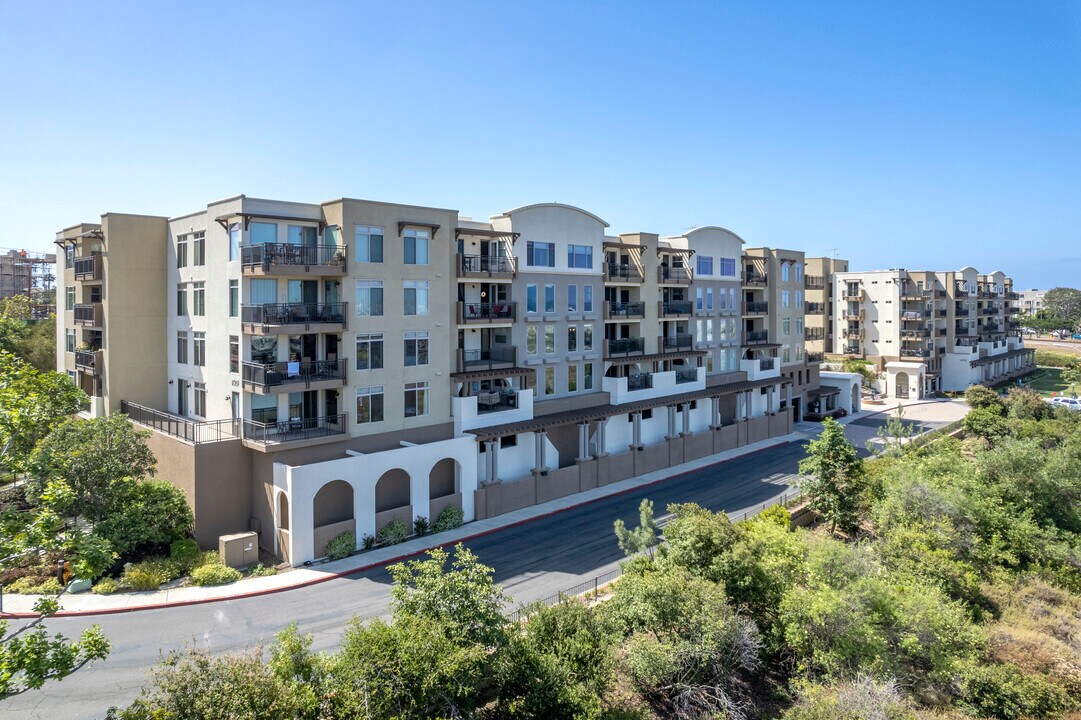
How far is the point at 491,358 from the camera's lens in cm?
3591

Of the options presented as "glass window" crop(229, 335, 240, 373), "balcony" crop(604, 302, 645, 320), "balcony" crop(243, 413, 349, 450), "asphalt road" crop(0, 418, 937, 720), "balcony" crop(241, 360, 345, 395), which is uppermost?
"balcony" crop(604, 302, 645, 320)

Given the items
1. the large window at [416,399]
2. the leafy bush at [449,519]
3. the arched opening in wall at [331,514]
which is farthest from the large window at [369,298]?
the leafy bush at [449,519]

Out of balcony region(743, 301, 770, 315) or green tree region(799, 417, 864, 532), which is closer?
green tree region(799, 417, 864, 532)

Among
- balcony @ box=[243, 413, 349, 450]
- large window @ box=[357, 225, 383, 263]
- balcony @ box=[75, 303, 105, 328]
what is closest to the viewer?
balcony @ box=[243, 413, 349, 450]

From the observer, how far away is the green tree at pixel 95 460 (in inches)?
965

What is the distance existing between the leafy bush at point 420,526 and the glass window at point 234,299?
11652mm

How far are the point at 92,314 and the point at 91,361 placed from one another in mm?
2502

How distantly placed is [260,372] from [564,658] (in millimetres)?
17418

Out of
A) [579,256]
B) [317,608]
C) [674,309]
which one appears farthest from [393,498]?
[674,309]

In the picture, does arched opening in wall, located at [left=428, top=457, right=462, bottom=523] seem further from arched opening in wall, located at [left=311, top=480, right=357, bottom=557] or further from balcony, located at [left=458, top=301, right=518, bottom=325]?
balcony, located at [left=458, top=301, right=518, bottom=325]

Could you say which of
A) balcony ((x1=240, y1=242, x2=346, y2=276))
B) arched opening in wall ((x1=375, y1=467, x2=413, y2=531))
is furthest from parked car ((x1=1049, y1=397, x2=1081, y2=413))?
balcony ((x1=240, y1=242, x2=346, y2=276))

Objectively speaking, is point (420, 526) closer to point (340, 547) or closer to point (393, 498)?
point (393, 498)

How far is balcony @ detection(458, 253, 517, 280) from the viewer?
33500 mm

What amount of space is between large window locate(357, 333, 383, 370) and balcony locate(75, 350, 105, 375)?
1602 cm
